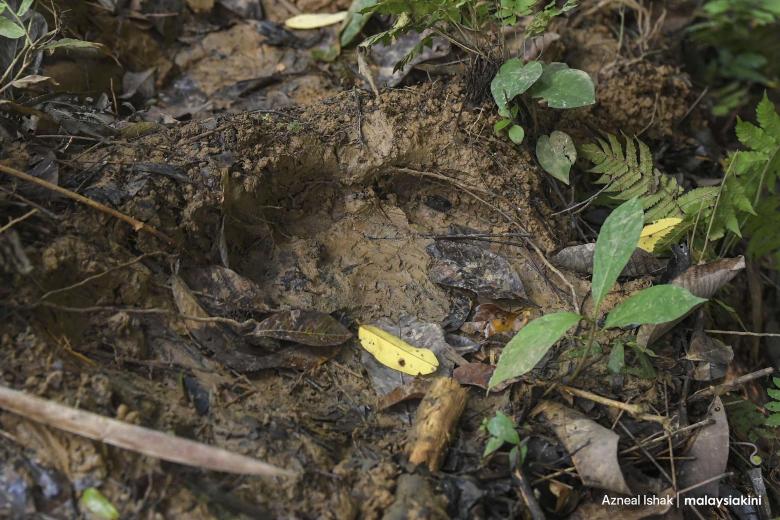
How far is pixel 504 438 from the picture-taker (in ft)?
6.61

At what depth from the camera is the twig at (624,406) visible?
87.2 inches

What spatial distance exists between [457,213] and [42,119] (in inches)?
70.1

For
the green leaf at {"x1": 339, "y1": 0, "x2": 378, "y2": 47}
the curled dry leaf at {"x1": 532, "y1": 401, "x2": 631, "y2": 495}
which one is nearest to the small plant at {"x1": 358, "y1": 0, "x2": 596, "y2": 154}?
the green leaf at {"x1": 339, "y1": 0, "x2": 378, "y2": 47}

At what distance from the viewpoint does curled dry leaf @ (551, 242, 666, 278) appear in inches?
107

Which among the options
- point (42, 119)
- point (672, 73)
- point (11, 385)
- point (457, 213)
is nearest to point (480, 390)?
point (457, 213)

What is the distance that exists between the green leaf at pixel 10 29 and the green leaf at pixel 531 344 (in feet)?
7.15

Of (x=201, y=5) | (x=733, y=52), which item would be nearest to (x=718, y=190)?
(x=733, y=52)

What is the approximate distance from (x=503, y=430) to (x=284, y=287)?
1.09m

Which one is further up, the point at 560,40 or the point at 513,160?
the point at 560,40

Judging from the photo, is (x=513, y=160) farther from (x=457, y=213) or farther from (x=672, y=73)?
(x=672, y=73)

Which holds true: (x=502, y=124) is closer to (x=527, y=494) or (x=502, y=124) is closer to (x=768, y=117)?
(x=768, y=117)

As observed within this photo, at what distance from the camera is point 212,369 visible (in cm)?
224

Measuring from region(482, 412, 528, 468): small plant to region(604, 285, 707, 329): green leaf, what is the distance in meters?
0.48

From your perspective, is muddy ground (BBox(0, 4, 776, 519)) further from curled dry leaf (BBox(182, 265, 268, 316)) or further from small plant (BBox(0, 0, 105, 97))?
small plant (BBox(0, 0, 105, 97))
